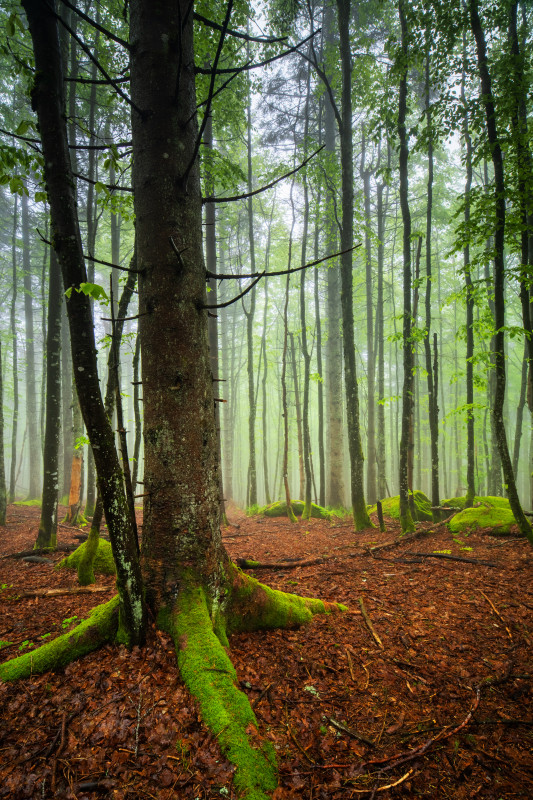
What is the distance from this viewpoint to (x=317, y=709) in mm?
2488

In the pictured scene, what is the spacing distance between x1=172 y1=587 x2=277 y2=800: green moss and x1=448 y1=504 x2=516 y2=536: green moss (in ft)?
21.2

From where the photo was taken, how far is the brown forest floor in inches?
75.8

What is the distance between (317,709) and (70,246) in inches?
151

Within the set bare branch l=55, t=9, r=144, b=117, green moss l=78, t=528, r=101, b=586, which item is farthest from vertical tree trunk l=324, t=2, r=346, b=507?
bare branch l=55, t=9, r=144, b=117

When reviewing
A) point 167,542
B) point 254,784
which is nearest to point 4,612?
point 167,542

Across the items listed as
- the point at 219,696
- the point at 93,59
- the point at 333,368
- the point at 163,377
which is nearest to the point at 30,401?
the point at 333,368

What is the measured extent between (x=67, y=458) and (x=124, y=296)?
13356 mm

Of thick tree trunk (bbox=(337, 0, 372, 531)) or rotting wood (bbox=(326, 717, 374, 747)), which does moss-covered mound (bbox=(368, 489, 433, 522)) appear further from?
rotting wood (bbox=(326, 717, 374, 747))

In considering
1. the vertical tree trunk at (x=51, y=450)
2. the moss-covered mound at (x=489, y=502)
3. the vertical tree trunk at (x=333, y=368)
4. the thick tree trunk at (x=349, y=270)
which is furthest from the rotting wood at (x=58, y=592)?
the vertical tree trunk at (x=333, y=368)

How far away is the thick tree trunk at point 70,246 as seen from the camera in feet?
7.75

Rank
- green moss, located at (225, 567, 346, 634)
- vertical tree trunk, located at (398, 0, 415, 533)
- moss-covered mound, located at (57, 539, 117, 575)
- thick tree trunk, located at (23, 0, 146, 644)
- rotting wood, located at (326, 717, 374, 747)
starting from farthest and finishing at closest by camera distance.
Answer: vertical tree trunk, located at (398, 0, 415, 533)
moss-covered mound, located at (57, 539, 117, 575)
green moss, located at (225, 567, 346, 634)
thick tree trunk, located at (23, 0, 146, 644)
rotting wood, located at (326, 717, 374, 747)

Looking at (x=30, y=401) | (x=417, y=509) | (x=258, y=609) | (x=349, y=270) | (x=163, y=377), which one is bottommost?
(x=417, y=509)

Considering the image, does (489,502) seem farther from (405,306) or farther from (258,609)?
(258,609)

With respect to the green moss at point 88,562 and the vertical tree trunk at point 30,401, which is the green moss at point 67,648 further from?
the vertical tree trunk at point 30,401
